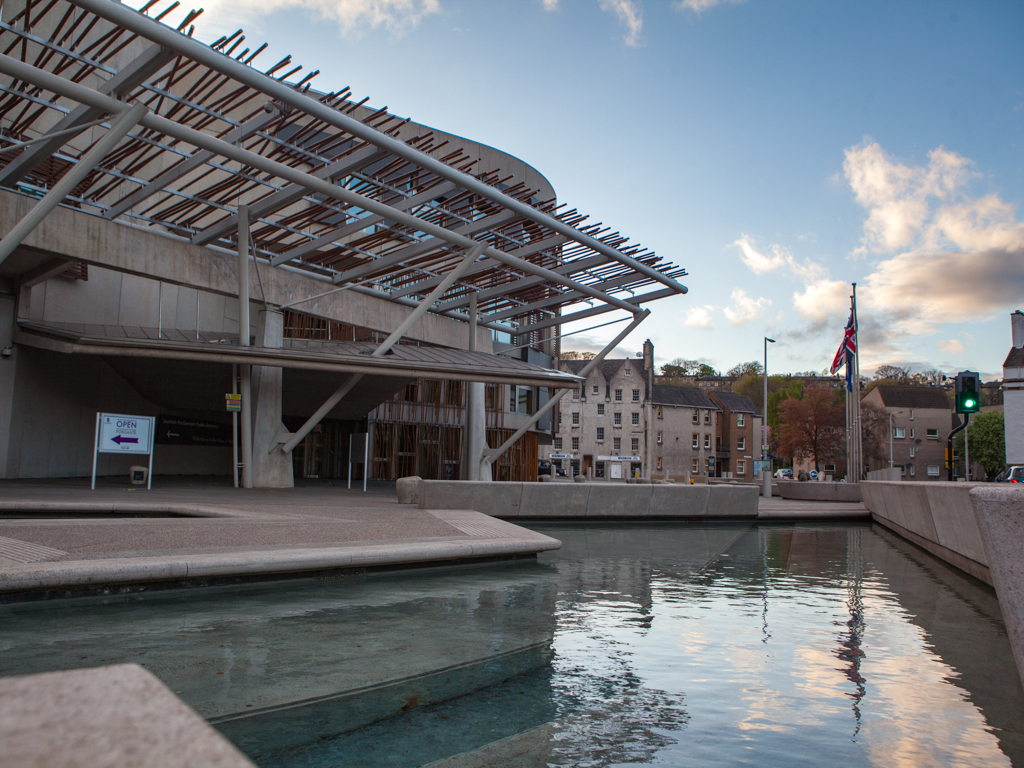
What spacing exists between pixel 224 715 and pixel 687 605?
5.18 metres

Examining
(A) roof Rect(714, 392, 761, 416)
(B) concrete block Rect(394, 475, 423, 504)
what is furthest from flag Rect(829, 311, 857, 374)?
(A) roof Rect(714, 392, 761, 416)

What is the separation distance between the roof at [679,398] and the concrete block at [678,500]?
2294 inches

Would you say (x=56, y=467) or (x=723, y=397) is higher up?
(x=723, y=397)

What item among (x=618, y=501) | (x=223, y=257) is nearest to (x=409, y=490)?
(x=618, y=501)

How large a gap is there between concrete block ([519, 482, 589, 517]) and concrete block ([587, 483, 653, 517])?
0.13 meters

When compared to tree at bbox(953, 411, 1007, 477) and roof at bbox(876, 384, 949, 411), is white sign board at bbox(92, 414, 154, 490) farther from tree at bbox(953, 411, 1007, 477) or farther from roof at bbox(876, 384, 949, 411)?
roof at bbox(876, 384, 949, 411)

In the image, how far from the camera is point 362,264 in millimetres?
25984

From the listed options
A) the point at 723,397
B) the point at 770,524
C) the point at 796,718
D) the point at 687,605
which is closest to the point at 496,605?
the point at 687,605

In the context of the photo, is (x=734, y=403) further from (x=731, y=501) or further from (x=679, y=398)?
(x=731, y=501)

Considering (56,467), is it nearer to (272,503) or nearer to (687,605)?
(272,503)

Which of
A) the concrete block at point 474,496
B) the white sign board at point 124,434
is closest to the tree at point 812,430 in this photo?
the concrete block at point 474,496

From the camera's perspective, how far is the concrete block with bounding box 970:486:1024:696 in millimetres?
2982

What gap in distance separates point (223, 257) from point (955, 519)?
20.2 metres

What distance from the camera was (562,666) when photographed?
543cm
